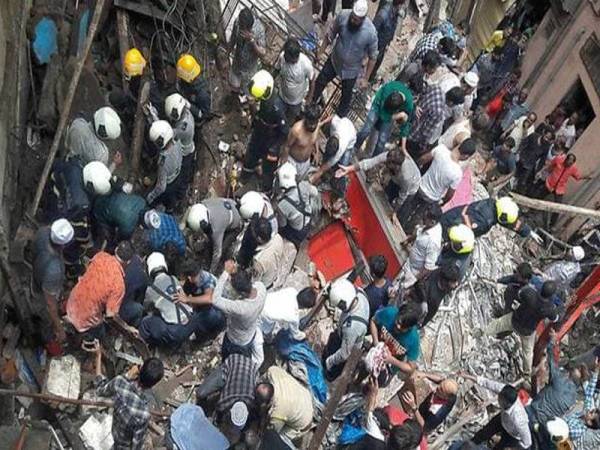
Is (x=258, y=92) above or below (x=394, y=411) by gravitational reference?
above

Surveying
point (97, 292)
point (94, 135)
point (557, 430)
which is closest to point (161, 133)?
point (94, 135)

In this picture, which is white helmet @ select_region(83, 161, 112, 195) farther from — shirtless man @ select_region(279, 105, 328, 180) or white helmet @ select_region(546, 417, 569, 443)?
white helmet @ select_region(546, 417, 569, 443)

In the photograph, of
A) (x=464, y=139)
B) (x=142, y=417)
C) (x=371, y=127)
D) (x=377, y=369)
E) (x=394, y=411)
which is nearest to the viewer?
(x=142, y=417)

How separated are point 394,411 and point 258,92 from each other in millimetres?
3982

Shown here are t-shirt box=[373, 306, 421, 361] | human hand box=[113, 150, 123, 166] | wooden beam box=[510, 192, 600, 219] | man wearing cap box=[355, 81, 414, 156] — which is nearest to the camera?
t-shirt box=[373, 306, 421, 361]

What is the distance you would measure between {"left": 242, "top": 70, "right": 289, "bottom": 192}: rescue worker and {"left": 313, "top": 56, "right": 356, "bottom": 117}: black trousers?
1.22m

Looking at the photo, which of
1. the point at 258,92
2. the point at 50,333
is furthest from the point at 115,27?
the point at 50,333

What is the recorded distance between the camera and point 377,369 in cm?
784

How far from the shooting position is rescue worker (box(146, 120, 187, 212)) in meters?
8.48

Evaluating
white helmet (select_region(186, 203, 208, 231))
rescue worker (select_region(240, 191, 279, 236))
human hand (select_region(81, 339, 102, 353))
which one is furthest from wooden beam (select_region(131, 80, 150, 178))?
human hand (select_region(81, 339, 102, 353))

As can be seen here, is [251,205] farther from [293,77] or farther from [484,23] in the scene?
[484,23]

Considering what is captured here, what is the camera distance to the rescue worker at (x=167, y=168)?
8.48 metres

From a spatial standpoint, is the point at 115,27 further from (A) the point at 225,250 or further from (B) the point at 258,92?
(A) the point at 225,250

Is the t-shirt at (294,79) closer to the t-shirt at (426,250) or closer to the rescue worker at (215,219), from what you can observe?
the rescue worker at (215,219)
